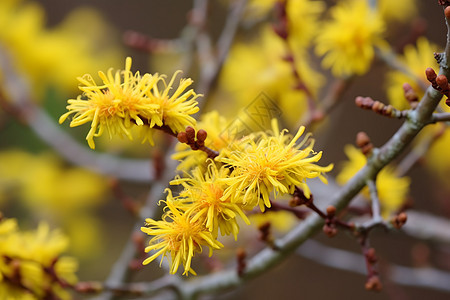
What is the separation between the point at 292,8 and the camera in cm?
86

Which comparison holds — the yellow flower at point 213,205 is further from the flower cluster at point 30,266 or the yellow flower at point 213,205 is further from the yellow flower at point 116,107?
the flower cluster at point 30,266

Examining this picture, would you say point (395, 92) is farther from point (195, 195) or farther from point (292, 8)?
point (195, 195)

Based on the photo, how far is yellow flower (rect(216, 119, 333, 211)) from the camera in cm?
41

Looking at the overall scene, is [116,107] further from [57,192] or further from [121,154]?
[121,154]

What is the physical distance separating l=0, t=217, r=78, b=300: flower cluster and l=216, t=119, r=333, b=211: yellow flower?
319mm

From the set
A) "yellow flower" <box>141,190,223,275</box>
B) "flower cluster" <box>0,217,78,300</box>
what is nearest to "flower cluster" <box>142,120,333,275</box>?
"yellow flower" <box>141,190,223,275</box>

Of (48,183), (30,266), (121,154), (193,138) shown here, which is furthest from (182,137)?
(121,154)

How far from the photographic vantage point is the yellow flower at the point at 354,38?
76cm

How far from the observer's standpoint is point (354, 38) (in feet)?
2.50

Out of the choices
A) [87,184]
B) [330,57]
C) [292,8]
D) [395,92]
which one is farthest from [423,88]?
[87,184]

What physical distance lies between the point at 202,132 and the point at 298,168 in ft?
0.30

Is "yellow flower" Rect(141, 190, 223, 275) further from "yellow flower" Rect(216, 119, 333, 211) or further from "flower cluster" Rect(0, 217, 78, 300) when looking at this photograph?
"flower cluster" Rect(0, 217, 78, 300)

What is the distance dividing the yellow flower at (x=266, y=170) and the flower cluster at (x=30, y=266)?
32 centimetres

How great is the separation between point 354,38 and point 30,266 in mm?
588
